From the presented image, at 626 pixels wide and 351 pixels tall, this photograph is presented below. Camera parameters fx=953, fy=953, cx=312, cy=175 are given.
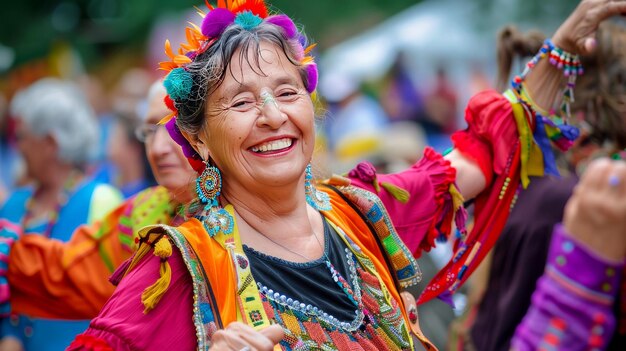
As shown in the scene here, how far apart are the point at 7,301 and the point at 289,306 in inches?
59.8

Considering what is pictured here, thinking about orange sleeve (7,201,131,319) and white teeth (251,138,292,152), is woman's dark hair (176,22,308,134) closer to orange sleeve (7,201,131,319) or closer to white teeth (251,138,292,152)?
white teeth (251,138,292,152)

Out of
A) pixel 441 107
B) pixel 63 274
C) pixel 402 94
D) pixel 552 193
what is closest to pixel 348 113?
pixel 402 94

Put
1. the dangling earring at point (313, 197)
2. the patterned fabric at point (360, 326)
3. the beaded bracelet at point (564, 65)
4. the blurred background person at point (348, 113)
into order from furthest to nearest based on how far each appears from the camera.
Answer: the blurred background person at point (348, 113)
the beaded bracelet at point (564, 65)
the dangling earring at point (313, 197)
the patterned fabric at point (360, 326)

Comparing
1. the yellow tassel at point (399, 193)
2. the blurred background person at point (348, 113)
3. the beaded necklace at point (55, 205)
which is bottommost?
the blurred background person at point (348, 113)

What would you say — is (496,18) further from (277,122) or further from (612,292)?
(612,292)

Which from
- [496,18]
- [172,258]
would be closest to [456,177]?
[172,258]

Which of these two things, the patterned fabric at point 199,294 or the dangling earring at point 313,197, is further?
the dangling earring at point 313,197

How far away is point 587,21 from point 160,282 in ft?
5.95

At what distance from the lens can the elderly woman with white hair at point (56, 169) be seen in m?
5.37

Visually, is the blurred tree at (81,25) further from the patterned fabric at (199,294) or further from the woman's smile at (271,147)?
the patterned fabric at (199,294)

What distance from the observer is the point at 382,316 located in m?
3.13

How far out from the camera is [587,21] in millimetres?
3463

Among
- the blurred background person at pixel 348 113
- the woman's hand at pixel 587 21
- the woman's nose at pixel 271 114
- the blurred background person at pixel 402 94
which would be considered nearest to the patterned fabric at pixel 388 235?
the woman's nose at pixel 271 114

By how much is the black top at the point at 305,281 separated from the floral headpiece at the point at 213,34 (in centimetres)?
57
